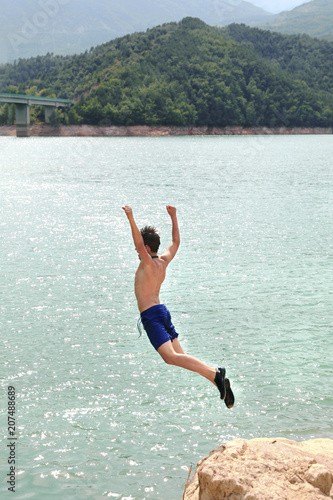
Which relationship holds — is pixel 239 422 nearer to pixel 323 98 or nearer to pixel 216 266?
pixel 216 266

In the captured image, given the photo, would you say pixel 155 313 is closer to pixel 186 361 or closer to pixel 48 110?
pixel 186 361

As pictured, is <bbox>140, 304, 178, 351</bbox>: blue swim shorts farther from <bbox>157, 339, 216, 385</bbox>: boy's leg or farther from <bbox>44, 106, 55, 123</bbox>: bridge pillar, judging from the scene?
<bbox>44, 106, 55, 123</bbox>: bridge pillar

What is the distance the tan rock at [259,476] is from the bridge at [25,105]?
126964mm

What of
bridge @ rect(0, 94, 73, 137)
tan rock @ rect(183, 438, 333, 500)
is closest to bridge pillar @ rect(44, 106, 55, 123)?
bridge @ rect(0, 94, 73, 137)

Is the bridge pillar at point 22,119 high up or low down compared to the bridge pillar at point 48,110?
down

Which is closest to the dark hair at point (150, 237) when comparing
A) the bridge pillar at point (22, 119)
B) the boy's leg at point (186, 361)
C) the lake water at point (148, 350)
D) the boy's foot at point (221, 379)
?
the boy's leg at point (186, 361)

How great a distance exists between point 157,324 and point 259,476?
7.91 ft

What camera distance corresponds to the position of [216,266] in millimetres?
15742

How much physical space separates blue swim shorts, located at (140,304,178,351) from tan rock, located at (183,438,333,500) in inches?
71.1

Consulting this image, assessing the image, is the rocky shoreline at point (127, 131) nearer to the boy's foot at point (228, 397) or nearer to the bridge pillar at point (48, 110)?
the bridge pillar at point (48, 110)

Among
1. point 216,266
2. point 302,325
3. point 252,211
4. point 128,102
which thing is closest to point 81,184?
point 252,211

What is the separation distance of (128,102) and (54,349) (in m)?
154

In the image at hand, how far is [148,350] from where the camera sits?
32.1ft

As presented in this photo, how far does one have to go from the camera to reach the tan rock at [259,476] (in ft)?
13.6
